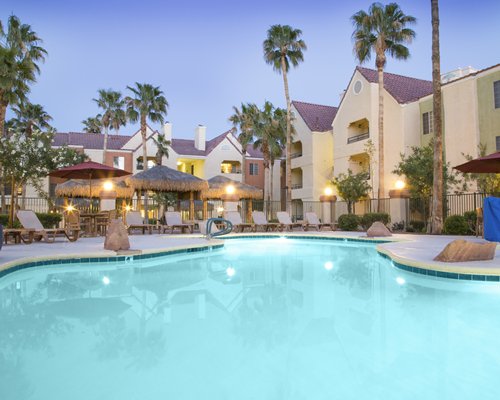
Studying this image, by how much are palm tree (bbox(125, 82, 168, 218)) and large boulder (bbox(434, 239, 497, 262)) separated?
25.8 metres

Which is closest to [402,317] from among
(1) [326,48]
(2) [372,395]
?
(2) [372,395]

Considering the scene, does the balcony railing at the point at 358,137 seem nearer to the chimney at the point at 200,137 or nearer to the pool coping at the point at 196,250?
the chimney at the point at 200,137

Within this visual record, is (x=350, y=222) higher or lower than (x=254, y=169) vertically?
lower

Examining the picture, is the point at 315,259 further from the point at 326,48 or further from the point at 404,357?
the point at 326,48

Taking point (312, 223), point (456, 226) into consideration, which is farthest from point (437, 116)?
point (312, 223)

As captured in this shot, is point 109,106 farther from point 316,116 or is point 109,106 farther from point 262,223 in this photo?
point 262,223

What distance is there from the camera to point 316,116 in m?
33.4

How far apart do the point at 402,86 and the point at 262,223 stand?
1437 centimetres

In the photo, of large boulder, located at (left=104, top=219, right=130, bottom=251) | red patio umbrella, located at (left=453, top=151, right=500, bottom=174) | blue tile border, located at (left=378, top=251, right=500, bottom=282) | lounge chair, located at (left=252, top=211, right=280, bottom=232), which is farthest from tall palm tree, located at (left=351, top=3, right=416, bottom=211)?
large boulder, located at (left=104, top=219, right=130, bottom=251)

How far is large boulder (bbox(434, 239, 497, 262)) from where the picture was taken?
307 inches

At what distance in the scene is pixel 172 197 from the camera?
108 ft

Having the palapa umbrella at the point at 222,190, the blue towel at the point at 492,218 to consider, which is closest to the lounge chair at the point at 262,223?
the palapa umbrella at the point at 222,190

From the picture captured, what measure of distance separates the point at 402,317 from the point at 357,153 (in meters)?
23.0

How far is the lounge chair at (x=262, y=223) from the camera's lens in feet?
65.4
